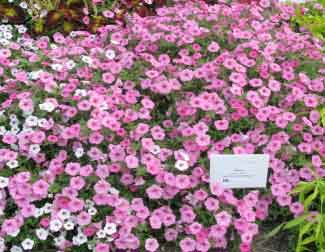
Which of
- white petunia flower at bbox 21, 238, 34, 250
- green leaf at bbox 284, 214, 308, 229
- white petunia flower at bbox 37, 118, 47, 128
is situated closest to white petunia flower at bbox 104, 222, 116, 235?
white petunia flower at bbox 21, 238, 34, 250

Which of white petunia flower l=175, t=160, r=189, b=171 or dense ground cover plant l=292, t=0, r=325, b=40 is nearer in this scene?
white petunia flower l=175, t=160, r=189, b=171

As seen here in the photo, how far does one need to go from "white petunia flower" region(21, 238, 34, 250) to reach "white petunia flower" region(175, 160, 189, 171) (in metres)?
0.71

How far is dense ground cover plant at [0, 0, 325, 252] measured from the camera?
8.23ft

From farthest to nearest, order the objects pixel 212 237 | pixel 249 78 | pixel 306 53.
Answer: pixel 306 53 < pixel 249 78 < pixel 212 237

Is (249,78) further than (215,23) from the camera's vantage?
No

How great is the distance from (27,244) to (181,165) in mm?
747

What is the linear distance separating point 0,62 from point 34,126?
61cm

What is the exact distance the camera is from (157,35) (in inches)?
132

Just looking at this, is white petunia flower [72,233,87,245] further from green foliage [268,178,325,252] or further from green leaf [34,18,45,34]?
green leaf [34,18,45,34]

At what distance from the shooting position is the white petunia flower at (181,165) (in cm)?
259

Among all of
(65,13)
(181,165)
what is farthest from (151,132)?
(65,13)

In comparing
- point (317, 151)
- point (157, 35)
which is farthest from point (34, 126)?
point (317, 151)

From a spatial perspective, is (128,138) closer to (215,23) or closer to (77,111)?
(77,111)

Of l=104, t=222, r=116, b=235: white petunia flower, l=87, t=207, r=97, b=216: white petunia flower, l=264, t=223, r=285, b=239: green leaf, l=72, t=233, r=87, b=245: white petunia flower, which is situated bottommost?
l=264, t=223, r=285, b=239: green leaf
